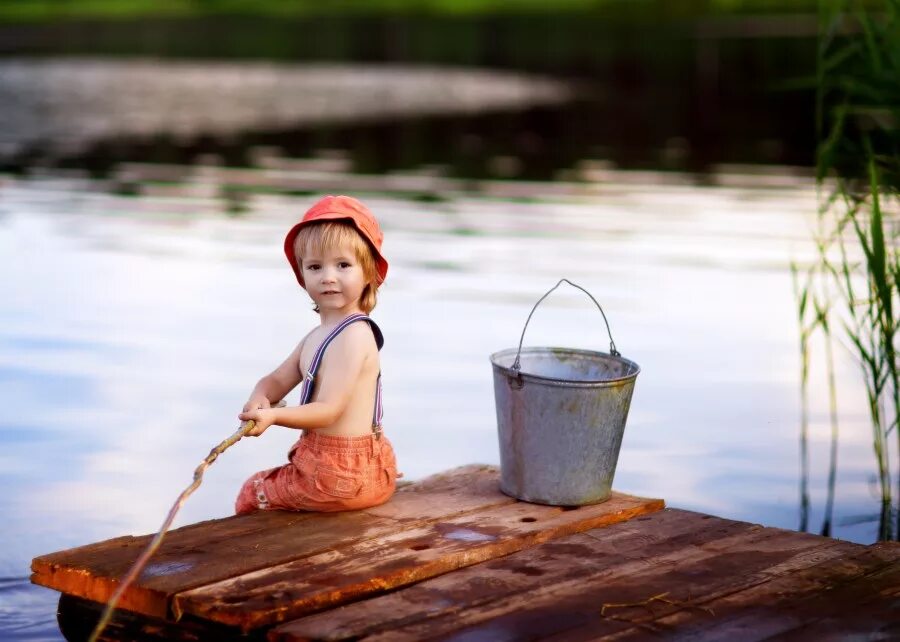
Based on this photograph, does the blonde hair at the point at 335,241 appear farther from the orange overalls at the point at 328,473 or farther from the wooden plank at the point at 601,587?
the wooden plank at the point at 601,587

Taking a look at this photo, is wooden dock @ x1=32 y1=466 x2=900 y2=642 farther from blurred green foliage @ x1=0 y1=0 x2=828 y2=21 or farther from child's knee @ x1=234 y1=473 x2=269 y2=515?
blurred green foliage @ x1=0 y1=0 x2=828 y2=21

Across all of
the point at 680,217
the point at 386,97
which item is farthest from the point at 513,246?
the point at 386,97

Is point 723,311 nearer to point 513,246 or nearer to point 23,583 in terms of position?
point 513,246

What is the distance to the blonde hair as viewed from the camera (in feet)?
13.8

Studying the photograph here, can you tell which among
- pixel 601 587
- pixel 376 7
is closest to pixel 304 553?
pixel 601 587

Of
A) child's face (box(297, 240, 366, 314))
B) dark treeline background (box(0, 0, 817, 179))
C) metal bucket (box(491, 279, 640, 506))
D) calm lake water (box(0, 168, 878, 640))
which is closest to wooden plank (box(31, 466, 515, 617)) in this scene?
metal bucket (box(491, 279, 640, 506))

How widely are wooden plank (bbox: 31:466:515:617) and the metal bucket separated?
139 mm

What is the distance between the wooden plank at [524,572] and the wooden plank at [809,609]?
1.17ft

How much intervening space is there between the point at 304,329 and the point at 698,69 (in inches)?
1221

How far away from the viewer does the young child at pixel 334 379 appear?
4.20 metres

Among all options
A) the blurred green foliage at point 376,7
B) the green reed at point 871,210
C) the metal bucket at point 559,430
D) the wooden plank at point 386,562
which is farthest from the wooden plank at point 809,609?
the blurred green foliage at point 376,7

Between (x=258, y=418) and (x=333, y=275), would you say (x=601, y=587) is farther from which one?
(x=333, y=275)

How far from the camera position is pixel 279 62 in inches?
1481

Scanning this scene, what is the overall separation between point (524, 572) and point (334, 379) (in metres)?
0.76
